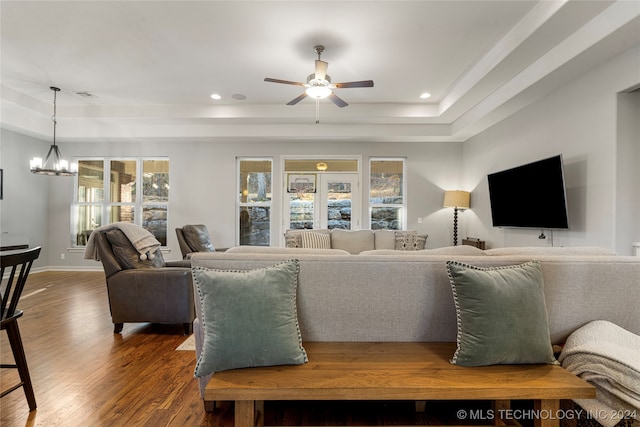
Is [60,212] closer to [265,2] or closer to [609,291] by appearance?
[265,2]

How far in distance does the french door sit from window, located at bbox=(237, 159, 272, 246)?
442mm

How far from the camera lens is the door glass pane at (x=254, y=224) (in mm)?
6230

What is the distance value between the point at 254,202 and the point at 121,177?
9.05 feet

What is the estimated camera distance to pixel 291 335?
1428mm

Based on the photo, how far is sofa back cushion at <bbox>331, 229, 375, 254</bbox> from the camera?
15.4 feet

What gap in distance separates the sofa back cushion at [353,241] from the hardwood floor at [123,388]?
2468mm

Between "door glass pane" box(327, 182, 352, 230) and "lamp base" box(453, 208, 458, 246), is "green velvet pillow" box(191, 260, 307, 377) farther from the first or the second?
"lamp base" box(453, 208, 458, 246)

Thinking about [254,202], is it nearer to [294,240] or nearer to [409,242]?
[294,240]

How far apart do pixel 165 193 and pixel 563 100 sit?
6.50 m

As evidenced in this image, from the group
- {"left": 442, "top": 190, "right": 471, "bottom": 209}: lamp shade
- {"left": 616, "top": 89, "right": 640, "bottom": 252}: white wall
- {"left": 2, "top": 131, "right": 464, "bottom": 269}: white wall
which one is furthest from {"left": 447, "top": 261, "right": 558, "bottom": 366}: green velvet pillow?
{"left": 2, "top": 131, "right": 464, "bottom": 269}: white wall

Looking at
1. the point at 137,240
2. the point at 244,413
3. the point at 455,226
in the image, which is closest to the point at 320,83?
the point at 137,240

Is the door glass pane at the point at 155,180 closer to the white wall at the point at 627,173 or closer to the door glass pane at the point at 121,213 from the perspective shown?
the door glass pane at the point at 121,213

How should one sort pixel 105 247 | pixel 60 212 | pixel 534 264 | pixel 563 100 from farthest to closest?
pixel 60 212 < pixel 563 100 < pixel 105 247 < pixel 534 264

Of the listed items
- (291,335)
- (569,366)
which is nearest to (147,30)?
(291,335)
